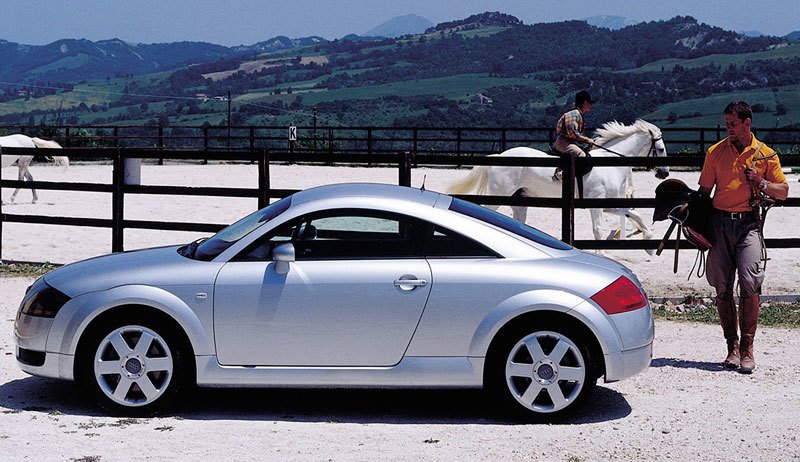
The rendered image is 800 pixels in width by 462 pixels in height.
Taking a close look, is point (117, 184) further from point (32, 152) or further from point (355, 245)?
point (355, 245)

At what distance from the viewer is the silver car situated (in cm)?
623

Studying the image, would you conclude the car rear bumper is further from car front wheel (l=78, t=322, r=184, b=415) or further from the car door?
car front wheel (l=78, t=322, r=184, b=415)

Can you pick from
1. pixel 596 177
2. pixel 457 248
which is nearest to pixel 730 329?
pixel 457 248

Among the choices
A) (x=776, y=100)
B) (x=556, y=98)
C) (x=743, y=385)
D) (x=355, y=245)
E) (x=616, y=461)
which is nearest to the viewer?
(x=616, y=461)

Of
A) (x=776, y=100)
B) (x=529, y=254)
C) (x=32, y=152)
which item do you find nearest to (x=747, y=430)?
(x=529, y=254)

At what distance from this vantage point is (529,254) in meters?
6.43

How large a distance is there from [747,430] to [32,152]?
34.7 ft

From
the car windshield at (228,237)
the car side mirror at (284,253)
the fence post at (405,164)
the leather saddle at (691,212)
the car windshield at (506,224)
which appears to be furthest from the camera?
the fence post at (405,164)

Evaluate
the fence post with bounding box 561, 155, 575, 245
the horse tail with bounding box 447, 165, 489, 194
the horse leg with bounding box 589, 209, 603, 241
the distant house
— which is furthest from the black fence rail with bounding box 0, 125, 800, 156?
the distant house

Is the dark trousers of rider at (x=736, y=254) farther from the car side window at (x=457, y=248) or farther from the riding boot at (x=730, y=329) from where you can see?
the car side window at (x=457, y=248)

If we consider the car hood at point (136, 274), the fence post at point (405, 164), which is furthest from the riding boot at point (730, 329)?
the fence post at point (405, 164)

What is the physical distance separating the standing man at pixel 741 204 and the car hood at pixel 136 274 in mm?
3390

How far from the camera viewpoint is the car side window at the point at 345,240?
252 inches

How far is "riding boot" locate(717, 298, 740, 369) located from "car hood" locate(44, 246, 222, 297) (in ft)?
11.6
